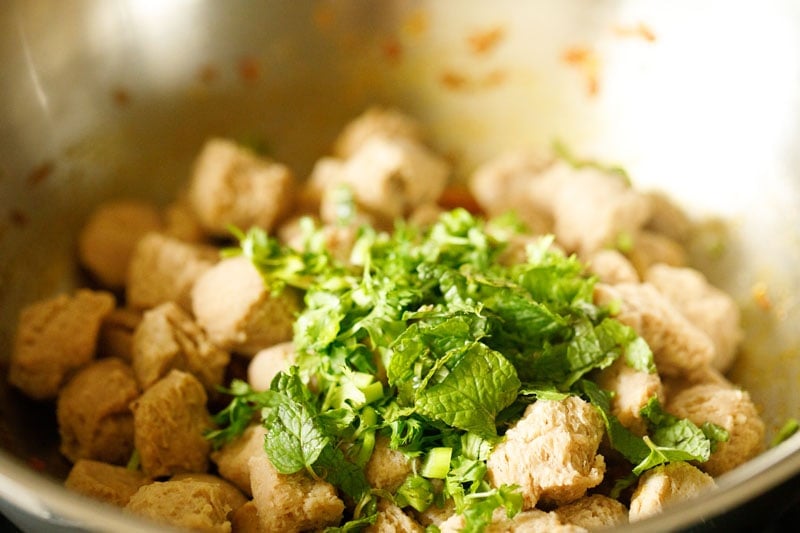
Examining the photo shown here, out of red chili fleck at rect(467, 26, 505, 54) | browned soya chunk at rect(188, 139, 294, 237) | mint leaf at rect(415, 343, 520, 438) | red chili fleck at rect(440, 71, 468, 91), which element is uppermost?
red chili fleck at rect(467, 26, 505, 54)

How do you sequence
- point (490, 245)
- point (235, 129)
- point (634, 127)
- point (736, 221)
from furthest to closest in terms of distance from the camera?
point (235, 129) → point (634, 127) → point (736, 221) → point (490, 245)

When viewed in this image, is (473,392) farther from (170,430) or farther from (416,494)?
(170,430)

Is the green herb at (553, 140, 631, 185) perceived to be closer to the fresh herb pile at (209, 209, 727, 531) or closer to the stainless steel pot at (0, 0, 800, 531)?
the stainless steel pot at (0, 0, 800, 531)

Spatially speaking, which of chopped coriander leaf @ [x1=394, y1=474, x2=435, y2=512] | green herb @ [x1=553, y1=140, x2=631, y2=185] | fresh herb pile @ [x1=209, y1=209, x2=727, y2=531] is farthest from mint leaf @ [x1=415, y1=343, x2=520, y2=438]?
green herb @ [x1=553, y1=140, x2=631, y2=185]

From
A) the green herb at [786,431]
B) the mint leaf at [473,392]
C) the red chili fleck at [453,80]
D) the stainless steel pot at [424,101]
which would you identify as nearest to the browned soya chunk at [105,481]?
the stainless steel pot at [424,101]

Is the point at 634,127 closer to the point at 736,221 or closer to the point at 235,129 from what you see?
the point at 736,221

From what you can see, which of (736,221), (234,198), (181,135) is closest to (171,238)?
(234,198)
